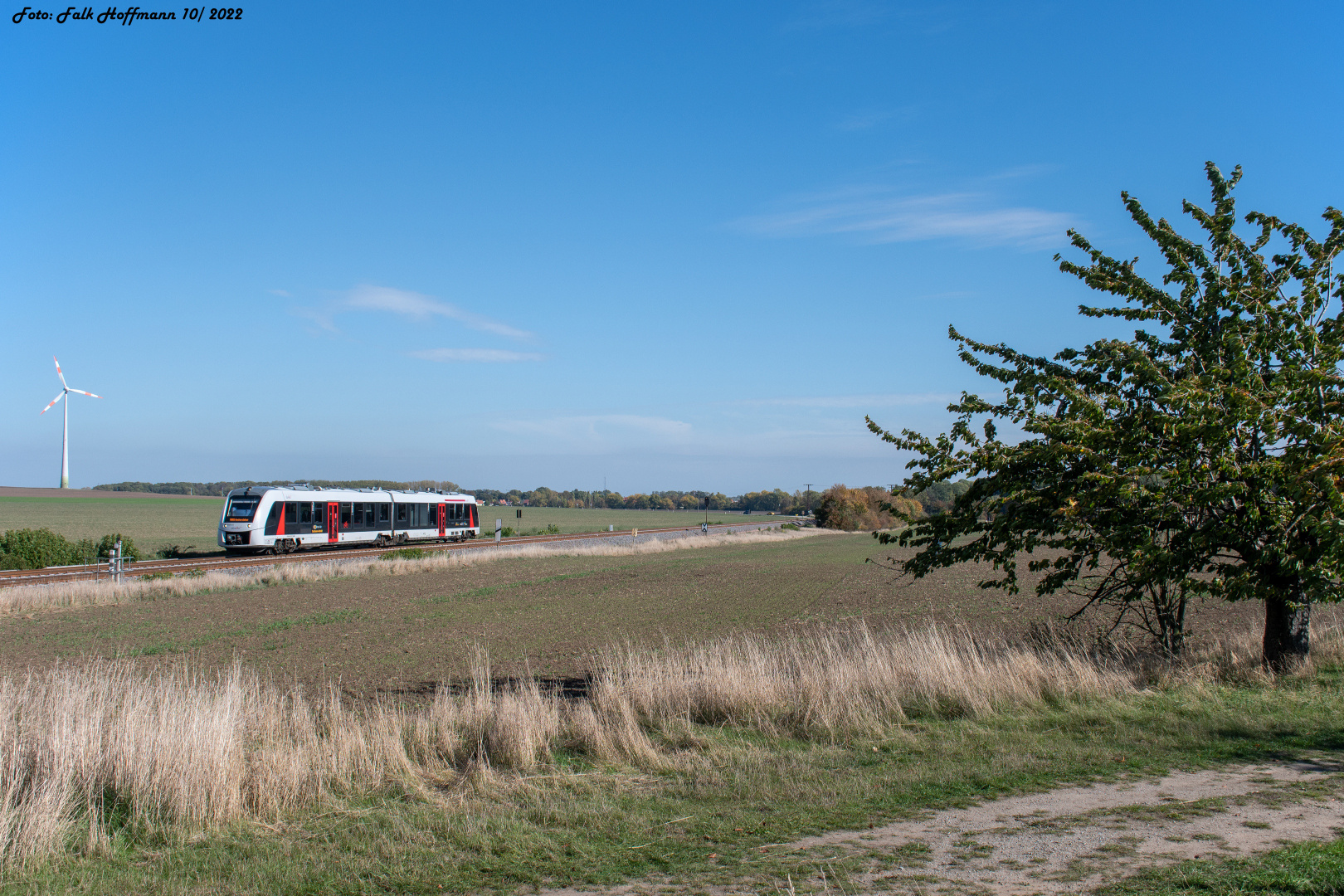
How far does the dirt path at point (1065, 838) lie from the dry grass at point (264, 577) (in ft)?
84.5

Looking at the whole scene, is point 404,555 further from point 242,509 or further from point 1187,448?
point 1187,448

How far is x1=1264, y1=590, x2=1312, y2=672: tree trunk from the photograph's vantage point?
33.5 ft

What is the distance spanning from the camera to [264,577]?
31.7 meters

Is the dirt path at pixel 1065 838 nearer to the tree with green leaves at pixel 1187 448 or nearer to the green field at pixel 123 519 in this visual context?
the tree with green leaves at pixel 1187 448

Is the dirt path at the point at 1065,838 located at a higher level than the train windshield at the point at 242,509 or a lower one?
lower

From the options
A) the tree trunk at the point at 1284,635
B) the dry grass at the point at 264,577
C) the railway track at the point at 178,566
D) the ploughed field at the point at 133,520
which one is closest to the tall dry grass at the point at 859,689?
the tree trunk at the point at 1284,635

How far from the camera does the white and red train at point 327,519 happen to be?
39938mm

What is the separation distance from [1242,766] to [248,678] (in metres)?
12.9

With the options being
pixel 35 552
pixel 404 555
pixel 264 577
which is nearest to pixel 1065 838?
pixel 264 577

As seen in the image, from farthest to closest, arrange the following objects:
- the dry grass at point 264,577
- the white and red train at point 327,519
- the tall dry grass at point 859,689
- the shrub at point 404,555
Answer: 1. the white and red train at point 327,519
2. the shrub at point 404,555
3. the dry grass at point 264,577
4. the tall dry grass at point 859,689

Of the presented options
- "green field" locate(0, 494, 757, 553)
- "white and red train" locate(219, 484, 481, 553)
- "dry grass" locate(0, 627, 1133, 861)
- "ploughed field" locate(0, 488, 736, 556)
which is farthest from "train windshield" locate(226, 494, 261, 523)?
"dry grass" locate(0, 627, 1133, 861)

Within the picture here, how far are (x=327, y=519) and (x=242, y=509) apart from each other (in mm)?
4708

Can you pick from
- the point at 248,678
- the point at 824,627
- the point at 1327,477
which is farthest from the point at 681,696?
the point at 824,627

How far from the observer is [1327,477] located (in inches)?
320
